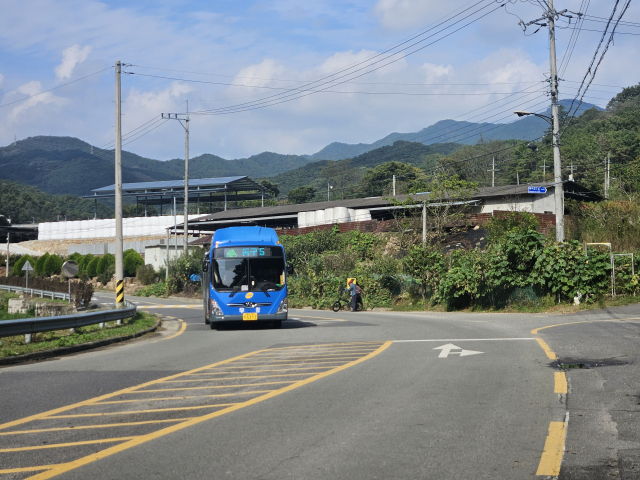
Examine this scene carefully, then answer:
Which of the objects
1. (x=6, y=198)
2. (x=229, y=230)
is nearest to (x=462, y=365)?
(x=229, y=230)

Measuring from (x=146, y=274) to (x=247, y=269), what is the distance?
138ft

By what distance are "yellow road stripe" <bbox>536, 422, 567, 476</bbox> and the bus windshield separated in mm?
14639

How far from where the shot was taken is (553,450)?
19.3ft

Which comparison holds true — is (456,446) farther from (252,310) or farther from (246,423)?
(252,310)

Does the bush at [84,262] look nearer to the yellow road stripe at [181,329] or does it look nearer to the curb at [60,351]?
the yellow road stripe at [181,329]

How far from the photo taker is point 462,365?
1120 centimetres

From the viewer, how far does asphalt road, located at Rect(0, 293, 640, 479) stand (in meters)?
5.57

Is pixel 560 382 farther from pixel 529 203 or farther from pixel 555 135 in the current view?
pixel 529 203

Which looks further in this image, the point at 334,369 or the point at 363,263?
the point at 363,263

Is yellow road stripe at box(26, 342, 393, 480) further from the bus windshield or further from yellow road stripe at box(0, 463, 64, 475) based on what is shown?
the bus windshield

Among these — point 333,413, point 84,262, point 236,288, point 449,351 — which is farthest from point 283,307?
point 84,262

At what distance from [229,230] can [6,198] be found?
399ft

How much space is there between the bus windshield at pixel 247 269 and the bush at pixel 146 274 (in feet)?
136

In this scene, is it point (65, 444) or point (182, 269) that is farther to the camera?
point (182, 269)
